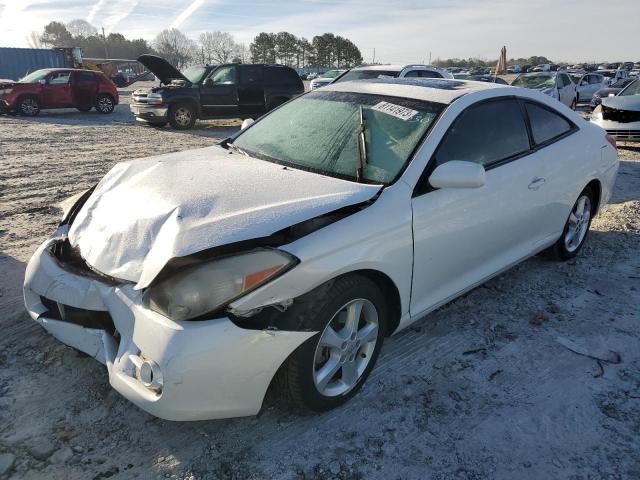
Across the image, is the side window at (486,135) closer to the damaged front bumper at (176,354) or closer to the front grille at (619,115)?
the damaged front bumper at (176,354)

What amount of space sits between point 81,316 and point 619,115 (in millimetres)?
10878

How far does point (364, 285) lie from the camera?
2.48 m

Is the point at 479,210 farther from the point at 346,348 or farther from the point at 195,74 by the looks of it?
the point at 195,74

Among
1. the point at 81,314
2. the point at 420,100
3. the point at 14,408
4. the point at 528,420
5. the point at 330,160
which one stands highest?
the point at 420,100

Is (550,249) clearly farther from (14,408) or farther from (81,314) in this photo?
(14,408)

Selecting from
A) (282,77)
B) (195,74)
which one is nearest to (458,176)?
(282,77)

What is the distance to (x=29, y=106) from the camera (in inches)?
634

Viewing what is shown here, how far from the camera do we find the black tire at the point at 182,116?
1347cm

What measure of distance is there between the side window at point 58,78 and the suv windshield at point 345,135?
1577 centimetres

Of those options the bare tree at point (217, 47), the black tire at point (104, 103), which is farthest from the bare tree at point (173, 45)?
the black tire at point (104, 103)

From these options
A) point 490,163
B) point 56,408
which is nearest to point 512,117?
point 490,163

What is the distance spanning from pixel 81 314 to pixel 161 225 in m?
0.61

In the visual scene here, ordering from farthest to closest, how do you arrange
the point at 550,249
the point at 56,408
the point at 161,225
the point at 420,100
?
the point at 550,249 < the point at 420,100 < the point at 56,408 < the point at 161,225

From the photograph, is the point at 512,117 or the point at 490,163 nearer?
the point at 490,163
